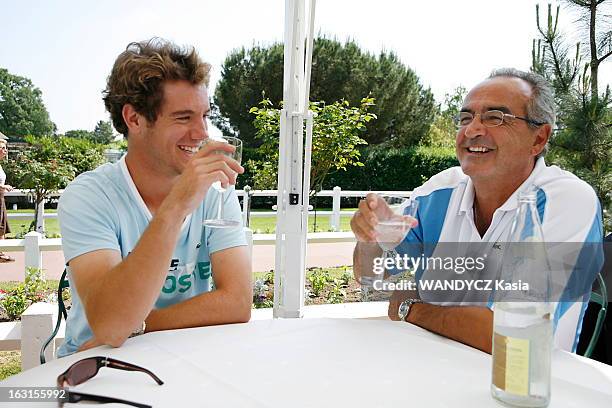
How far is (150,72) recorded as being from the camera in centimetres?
160

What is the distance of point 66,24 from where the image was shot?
16500 millimetres

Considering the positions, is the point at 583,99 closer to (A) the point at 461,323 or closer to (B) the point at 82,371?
(A) the point at 461,323

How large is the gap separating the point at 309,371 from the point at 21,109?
1880 centimetres

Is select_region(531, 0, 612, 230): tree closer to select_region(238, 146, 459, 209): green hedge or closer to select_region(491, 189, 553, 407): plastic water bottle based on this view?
select_region(491, 189, 553, 407): plastic water bottle

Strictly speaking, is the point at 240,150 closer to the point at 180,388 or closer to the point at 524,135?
the point at 180,388

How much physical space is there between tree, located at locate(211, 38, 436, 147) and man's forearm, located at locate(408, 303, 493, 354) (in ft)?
52.8

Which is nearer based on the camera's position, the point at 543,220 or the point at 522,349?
the point at 522,349

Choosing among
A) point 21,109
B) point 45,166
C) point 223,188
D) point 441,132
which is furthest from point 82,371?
point 441,132

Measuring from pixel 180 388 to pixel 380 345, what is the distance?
436 millimetres

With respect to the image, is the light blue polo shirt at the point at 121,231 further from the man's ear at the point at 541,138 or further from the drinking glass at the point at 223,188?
the man's ear at the point at 541,138

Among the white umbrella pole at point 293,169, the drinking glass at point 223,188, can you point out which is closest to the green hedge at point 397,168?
the white umbrella pole at point 293,169

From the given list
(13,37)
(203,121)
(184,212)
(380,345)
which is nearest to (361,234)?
(380,345)

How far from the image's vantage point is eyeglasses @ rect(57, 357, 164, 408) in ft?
2.72

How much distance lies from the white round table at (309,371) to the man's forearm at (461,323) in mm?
28
